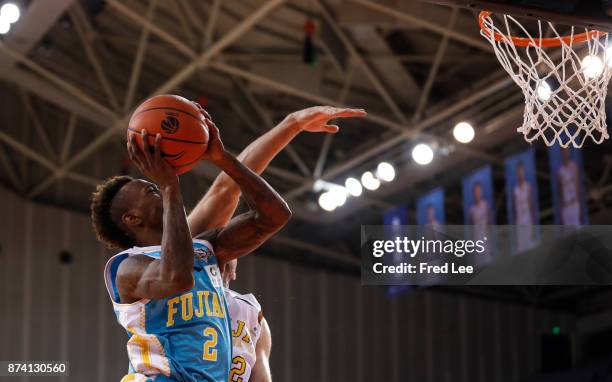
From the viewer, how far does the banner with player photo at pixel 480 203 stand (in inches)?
452

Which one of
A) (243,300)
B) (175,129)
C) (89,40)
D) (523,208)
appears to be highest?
(89,40)

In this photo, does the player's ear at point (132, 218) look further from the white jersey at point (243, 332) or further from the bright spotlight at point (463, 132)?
the bright spotlight at point (463, 132)

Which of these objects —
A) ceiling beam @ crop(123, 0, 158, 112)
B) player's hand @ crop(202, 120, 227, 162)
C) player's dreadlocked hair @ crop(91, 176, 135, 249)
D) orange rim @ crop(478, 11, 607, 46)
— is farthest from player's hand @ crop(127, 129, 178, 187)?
ceiling beam @ crop(123, 0, 158, 112)

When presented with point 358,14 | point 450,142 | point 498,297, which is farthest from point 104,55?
point 498,297

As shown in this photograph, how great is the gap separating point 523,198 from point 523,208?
13cm

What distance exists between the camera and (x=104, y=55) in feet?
40.3

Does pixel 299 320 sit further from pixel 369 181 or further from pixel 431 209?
pixel 431 209

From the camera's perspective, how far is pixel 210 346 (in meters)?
3.21

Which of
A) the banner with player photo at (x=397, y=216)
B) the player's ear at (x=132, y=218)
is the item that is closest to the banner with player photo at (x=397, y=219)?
the banner with player photo at (x=397, y=216)

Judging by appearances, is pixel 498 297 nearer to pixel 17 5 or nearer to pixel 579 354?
pixel 579 354

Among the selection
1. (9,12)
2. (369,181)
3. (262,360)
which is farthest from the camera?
(369,181)

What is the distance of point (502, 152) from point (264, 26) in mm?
3484

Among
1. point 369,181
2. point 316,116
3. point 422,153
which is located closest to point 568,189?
point 422,153

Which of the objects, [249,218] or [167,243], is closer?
[167,243]
